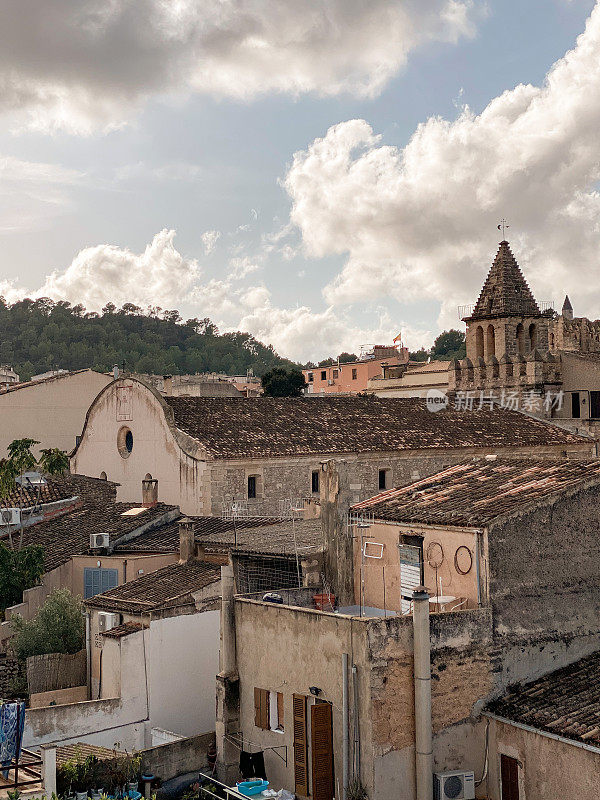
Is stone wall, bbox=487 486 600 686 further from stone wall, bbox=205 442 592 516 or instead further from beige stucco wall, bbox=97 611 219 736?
stone wall, bbox=205 442 592 516

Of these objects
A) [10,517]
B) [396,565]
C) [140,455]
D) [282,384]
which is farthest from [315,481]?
[282,384]

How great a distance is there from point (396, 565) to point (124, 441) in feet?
67.8

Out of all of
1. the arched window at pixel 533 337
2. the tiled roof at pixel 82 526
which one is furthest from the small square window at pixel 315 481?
the arched window at pixel 533 337

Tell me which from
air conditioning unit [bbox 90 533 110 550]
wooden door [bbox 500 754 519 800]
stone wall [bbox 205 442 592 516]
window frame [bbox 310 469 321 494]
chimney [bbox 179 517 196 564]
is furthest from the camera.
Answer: window frame [bbox 310 469 321 494]

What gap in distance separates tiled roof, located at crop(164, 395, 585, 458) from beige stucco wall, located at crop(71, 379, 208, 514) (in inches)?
31.8

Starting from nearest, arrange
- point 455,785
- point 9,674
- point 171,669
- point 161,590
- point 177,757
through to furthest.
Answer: point 455,785 → point 177,757 → point 171,669 → point 161,590 → point 9,674

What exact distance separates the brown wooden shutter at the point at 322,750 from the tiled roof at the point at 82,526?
14.3 m

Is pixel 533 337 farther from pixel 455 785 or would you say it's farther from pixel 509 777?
pixel 455 785

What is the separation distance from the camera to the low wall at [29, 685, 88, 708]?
895 inches

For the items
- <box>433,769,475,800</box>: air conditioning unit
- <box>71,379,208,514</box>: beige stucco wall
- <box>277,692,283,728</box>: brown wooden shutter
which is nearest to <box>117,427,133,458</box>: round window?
<box>71,379,208,514</box>: beige stucco wall

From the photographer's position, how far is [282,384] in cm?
8012

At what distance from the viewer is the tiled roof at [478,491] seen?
60.8 feet

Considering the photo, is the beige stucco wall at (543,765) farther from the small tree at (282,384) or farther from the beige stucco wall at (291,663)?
the small tree at (282,384)

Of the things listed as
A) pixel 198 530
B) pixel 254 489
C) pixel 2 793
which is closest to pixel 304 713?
pixel 2 793
